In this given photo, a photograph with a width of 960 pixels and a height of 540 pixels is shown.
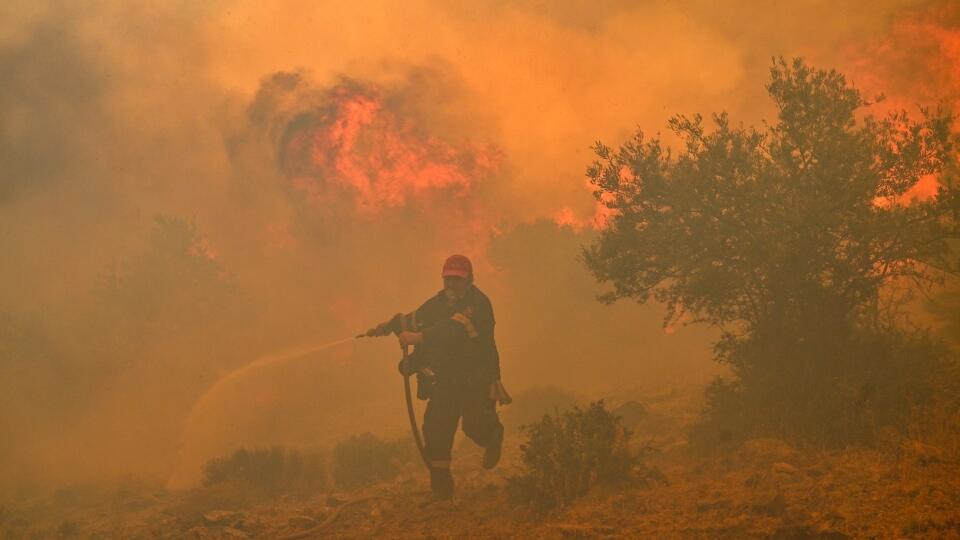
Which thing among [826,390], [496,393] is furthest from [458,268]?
[826,390]

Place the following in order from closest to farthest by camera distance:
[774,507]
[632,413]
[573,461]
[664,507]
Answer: [774,507] < [664,507] < [573,461] < [632,413]

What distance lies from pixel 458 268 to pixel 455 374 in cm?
141

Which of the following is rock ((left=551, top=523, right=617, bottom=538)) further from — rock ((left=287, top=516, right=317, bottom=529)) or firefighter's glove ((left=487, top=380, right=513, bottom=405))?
rock ((left=287, top=516, right=317, bottom=529))

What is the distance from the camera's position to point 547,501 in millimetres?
8242

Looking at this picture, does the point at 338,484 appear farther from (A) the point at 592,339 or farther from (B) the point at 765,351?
(A) the point at 592,339

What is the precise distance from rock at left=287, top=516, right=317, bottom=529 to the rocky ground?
4 centimetres

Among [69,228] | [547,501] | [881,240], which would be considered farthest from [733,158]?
[69,228]

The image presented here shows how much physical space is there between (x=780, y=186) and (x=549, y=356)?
82.2 feet

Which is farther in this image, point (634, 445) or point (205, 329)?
point (205, 329)

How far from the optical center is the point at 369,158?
45.8m

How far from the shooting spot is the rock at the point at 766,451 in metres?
9.17

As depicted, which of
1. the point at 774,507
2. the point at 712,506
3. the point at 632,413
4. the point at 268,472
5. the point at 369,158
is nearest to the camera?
the point at 774,507

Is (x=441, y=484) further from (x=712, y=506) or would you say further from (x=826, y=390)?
(x=826, y=390)

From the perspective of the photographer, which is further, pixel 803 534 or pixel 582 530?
pixel 582 530
